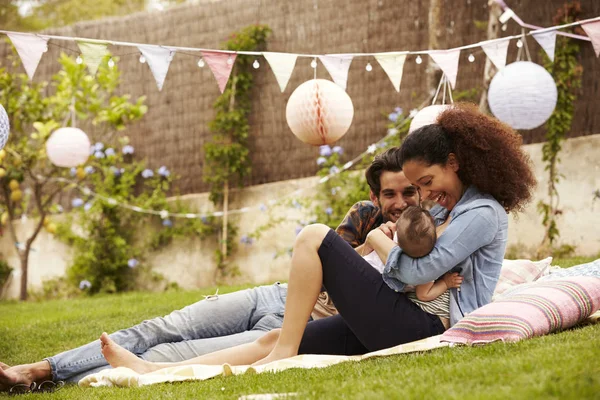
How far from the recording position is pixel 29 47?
4730 mm

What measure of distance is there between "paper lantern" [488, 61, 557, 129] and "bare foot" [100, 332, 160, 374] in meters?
3.24

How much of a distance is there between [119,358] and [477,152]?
1.76 meters

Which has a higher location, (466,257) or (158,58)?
(158,58)

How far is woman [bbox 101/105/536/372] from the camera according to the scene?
3.05 m

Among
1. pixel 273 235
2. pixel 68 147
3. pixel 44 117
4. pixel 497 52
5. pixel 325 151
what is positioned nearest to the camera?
pixel 497 52

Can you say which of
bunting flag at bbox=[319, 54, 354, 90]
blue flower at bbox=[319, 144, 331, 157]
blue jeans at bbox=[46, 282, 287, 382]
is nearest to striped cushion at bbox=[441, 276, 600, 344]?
blue jeans at bbox=[46, 282, 287, 382]

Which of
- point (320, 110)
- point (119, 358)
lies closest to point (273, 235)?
point (320, 110)

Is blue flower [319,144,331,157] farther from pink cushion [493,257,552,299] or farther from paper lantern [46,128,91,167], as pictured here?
pink cushion [493,257,552,299]

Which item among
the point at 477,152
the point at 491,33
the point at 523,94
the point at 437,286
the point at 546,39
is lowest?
the point at 437,286

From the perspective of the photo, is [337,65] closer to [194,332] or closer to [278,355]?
[194,332]

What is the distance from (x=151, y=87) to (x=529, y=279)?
567 centimetres

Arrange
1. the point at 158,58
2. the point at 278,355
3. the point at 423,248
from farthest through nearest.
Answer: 1. the point at 158,58
2. the point at 278,355
3. the point at 423,248

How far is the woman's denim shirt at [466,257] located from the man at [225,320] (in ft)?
1.83

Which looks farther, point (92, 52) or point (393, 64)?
point (393, 64)
